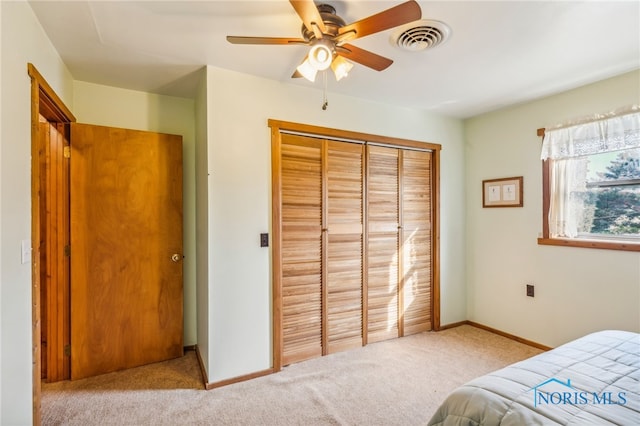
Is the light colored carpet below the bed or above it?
below

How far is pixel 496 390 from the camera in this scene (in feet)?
4.16

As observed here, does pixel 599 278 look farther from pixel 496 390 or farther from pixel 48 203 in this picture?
pixel 48 203

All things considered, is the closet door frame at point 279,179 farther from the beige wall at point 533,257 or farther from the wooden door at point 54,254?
the wooden door at point 54,254

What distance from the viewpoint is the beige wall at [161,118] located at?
8.69 feet

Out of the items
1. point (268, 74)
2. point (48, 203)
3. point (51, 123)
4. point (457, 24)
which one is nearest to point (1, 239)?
point (48, 203)

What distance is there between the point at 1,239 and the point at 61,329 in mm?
1488

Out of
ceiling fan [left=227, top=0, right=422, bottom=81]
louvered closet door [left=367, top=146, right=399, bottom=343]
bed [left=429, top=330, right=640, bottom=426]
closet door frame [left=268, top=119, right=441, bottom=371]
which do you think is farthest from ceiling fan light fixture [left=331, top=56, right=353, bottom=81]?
bed [left=429, top=330, right=640, bottom=426]

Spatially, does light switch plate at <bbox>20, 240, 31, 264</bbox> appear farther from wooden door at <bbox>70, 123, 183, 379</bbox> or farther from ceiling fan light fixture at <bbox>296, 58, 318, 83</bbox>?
ceiling fan light fixture at <bbox>296, 58, 318, 83</bbox>

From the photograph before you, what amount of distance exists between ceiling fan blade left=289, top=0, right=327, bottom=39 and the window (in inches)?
101

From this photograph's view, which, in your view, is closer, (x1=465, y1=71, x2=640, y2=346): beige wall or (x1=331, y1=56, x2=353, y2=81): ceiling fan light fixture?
(x1=331, y1=56, x2=353, y2=81): ceiling fan light fixture

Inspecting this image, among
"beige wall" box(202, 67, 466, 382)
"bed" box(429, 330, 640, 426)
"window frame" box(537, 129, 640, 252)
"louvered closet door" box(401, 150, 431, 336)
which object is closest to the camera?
"bed" box(429, 330, 640, 426)

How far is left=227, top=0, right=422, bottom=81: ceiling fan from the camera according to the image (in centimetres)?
135

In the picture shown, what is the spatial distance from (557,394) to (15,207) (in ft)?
8.32

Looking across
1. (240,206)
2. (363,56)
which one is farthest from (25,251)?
(363,56)
